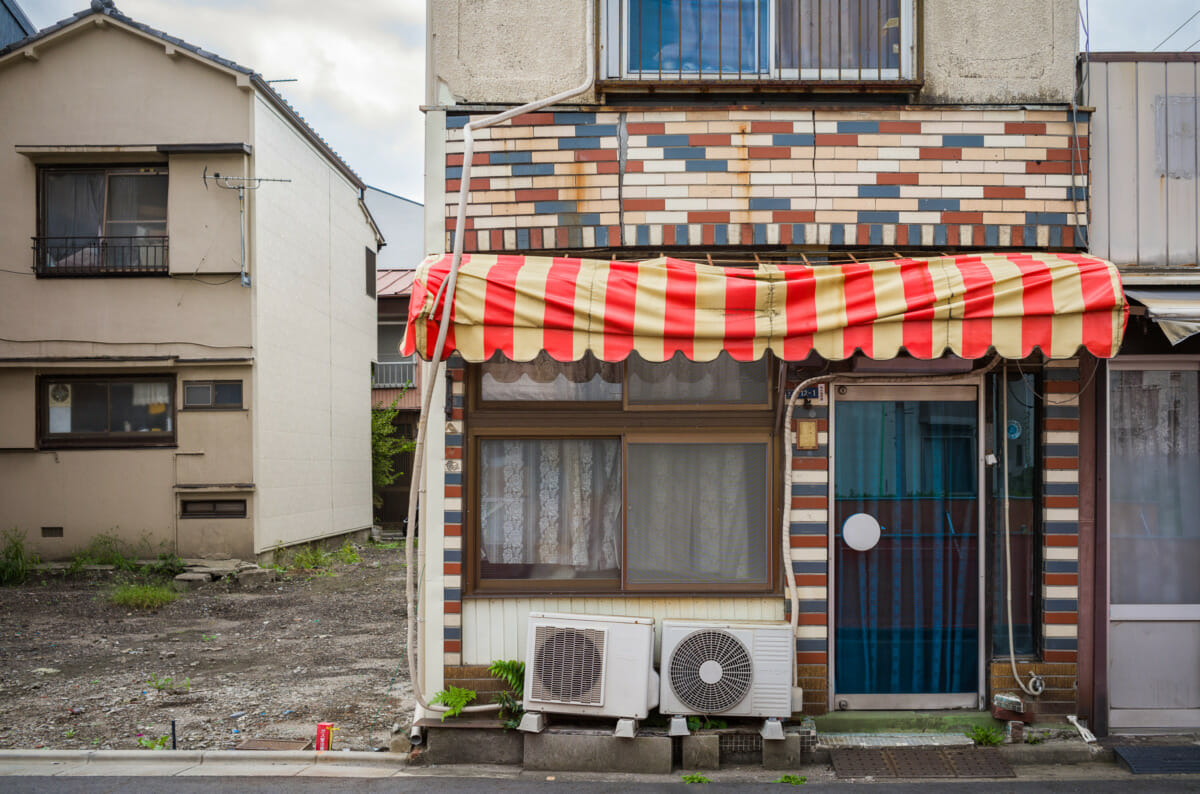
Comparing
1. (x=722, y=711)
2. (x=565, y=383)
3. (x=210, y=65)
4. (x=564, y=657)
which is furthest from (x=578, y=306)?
(x=210, y=65)

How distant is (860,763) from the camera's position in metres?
6.04

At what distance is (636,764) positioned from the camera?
599 cm

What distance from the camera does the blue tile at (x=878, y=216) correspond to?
657 cm

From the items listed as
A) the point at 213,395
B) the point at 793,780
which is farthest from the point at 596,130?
the point at 213,395

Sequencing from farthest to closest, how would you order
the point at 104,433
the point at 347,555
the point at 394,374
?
the point at 394,374 → the point at 347,555 → the point at 104,433

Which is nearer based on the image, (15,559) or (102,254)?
(15,559)

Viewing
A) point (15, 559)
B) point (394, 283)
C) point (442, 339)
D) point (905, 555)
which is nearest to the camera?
point (442, 339)

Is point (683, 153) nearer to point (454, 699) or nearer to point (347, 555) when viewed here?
point (454, 699)

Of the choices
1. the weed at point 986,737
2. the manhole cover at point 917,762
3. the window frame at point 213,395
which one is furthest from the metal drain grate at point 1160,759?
the window frame at point 213,395

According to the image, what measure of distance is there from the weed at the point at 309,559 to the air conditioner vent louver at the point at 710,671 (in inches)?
438

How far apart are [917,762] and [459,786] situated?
288 centimetres

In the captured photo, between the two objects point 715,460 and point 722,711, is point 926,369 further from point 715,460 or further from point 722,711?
point 722,711

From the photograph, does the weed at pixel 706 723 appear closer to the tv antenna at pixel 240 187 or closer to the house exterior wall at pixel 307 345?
the house exterior wall at pixel 307 345

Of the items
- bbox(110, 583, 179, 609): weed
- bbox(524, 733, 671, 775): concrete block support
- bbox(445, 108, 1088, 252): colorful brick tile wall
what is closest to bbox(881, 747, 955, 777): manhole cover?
bbox(524, 733, 671, 775): concrete block support
